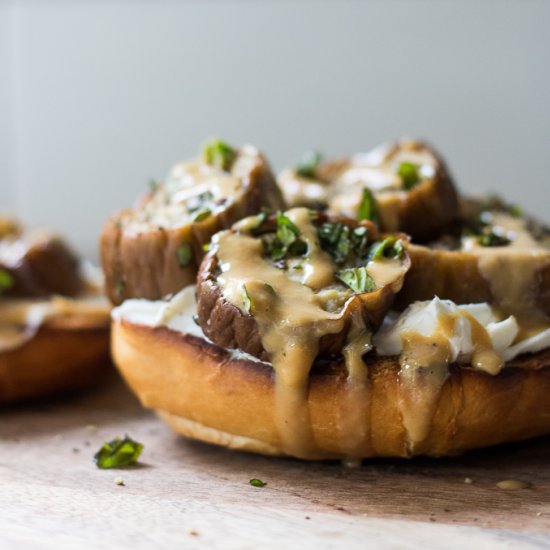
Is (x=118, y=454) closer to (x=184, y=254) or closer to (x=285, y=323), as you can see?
(x=184, y=254)

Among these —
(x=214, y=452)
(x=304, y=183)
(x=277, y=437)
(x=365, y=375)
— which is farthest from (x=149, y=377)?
(x=304, y=183)

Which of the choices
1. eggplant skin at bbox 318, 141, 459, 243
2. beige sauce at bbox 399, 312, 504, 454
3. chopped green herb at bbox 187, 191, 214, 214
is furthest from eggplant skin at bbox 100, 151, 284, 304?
beige sauce at bbox 399, 312, 504, 454

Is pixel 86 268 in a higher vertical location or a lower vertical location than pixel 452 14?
lower

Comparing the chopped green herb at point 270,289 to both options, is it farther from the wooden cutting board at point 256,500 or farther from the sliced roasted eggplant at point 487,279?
the wooden cutting board at point 256,500

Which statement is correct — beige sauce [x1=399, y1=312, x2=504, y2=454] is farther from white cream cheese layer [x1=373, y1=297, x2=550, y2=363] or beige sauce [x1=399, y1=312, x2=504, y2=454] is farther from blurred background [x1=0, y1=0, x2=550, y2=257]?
blurred background [x1=0, y1=0, x2=550, y2=257]

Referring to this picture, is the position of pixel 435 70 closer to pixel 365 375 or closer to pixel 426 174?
pixel 426 174

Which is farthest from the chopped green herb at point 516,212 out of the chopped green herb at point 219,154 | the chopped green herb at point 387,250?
the chopped green herb at point 219,154

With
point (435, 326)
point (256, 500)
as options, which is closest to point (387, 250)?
point (435, 326)
